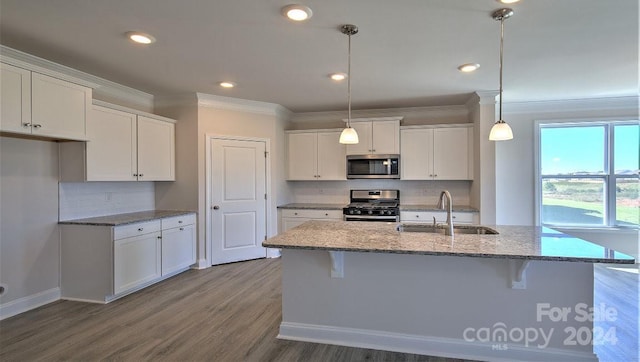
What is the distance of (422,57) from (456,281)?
2055 millimetres

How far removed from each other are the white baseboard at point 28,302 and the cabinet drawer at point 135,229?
889 millimetres

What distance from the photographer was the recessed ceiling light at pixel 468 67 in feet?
11.0

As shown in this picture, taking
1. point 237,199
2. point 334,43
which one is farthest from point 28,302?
point 334,43

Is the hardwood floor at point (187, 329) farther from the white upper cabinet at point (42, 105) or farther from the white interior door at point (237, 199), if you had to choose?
the white upper cabinet at point (42, 105)

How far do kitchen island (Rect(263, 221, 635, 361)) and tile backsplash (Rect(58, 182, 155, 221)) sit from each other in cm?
261

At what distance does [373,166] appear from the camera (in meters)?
5.13

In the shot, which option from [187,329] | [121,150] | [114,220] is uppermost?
[121,150]

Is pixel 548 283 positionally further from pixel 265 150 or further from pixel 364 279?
pixel 265 150

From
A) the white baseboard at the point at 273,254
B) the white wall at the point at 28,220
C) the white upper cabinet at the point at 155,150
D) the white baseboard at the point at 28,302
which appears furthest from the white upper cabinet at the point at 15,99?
the white baseboard at the point at 273,254

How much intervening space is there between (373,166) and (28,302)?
438 cm

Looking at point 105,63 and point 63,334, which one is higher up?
point 105,63

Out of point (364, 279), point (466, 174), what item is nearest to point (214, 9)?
point (364, 279)

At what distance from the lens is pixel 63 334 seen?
268 cm

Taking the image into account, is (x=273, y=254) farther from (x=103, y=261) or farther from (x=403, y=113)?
(x=403, y=113)
